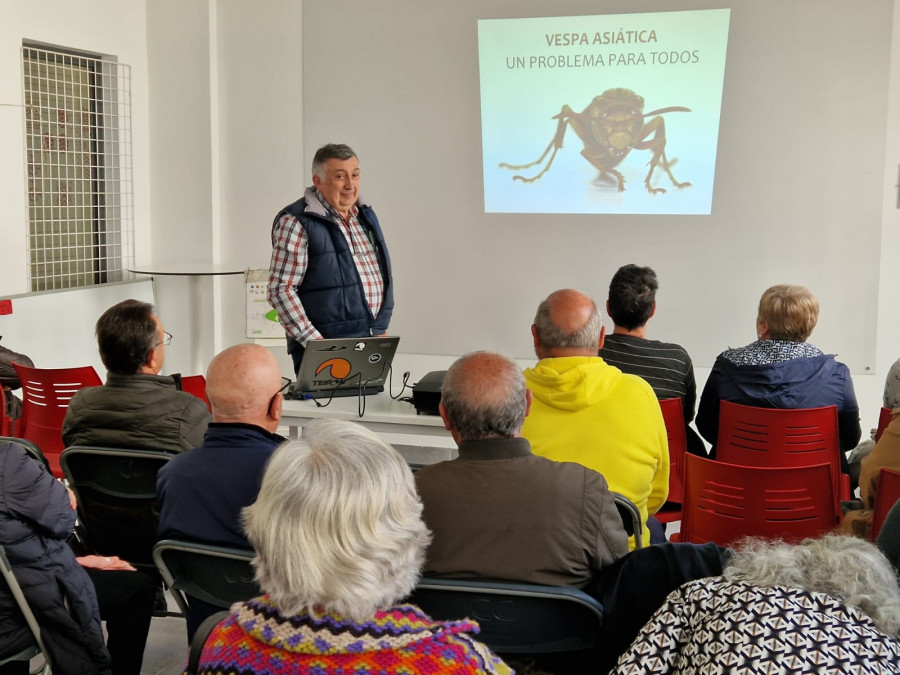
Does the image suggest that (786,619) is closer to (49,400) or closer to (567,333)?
(567,333)

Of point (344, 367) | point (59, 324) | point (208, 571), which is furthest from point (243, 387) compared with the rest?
point (59, 324)

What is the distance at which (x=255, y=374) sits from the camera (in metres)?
2.28

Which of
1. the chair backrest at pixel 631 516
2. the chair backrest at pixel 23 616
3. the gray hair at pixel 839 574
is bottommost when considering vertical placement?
the chair backrest at pixel 23 616

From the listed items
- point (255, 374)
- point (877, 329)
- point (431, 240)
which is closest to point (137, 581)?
point (255, 374)

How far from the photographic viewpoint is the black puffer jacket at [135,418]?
272cm

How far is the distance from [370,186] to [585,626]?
479cm

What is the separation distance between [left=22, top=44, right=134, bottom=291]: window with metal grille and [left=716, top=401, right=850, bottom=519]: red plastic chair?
4380 millimetres

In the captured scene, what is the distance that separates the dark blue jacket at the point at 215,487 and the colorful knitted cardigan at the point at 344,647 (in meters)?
0.75

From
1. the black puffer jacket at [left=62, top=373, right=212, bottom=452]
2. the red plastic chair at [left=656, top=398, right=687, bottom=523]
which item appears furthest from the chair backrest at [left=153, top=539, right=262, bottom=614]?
the red plastic chair at [left=656, top=398, right=687, bottom=523]

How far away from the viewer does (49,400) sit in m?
3.76

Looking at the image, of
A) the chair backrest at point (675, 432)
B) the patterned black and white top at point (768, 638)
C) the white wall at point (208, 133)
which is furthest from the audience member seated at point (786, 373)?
the white wall at point (208, 133)

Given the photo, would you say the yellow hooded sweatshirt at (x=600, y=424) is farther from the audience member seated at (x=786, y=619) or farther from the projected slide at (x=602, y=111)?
the projected slide at (x=602, y=111)

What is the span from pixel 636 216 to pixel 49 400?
3.62 meters

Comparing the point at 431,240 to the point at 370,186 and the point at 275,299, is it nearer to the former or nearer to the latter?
the point at 370,186
